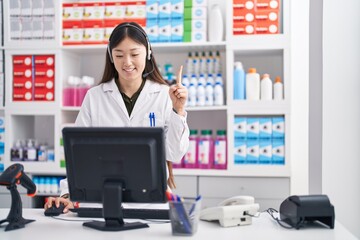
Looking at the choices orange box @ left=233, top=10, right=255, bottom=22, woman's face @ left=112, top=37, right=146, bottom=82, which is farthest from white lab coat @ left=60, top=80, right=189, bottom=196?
orange box @ left=233, top=10, right=255, bottom=22

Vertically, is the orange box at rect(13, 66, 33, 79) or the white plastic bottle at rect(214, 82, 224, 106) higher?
the orange box at rect(13, 66, 33, 79)

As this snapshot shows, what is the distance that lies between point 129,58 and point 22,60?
74.5 inches

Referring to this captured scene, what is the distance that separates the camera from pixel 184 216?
151cm

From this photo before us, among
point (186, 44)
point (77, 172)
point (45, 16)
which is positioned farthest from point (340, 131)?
point (45, 16)

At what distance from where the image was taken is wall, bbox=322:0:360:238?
306cm

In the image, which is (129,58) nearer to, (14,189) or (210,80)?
(14,189)

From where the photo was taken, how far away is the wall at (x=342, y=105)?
3.06 metres

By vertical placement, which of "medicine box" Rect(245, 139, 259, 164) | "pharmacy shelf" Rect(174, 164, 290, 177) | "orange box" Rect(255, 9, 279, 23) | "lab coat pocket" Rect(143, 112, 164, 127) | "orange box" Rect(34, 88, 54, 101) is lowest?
"pharmacy shelf" Rect(174, 164, 290, 177)

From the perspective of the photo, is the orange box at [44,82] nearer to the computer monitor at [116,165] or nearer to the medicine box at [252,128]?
the medicine box at [252,128]

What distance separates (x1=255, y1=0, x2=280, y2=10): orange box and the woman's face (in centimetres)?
153

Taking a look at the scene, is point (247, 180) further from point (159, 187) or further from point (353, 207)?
point (159, 187)

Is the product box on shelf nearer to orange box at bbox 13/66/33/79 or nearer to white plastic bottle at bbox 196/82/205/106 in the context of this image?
white plastic bottle at bbox 196/82/205/106

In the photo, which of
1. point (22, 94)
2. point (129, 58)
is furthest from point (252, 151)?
point (22, 94)

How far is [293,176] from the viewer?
367 centimetres
